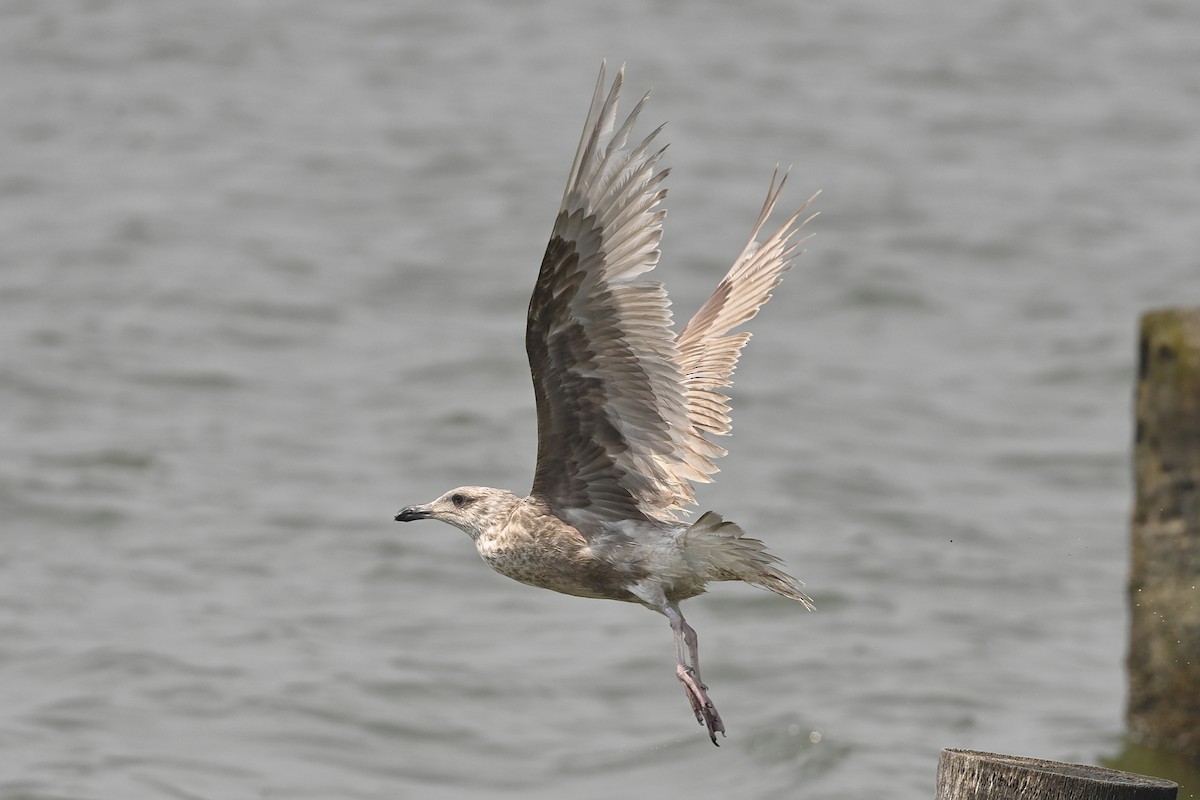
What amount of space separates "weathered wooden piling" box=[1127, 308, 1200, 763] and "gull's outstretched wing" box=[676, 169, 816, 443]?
240 centimetres

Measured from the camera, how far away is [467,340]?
704 inches

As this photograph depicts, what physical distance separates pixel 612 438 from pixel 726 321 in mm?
1523

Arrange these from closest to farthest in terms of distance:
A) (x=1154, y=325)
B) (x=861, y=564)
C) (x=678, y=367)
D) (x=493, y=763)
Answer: (x=678, y=367), (x=1154, y=325), (x=493, y=763), (x=861, y=564)

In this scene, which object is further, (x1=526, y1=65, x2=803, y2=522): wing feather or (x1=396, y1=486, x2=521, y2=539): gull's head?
(x1=396, y1=486, x2=521, y2=539): gull's head

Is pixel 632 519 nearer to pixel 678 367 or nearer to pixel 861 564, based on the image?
pixel 678 367

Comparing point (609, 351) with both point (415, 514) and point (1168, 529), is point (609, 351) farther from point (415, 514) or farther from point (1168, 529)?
point (1168, 529)

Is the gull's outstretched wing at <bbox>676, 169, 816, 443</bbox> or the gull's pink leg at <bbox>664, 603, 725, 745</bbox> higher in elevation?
the gull's outstretched wing at <bbox>676, 169, 816, 443</bbox>

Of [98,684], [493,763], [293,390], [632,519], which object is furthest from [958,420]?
[632,519]

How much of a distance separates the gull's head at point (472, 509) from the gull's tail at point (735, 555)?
30.7 inches

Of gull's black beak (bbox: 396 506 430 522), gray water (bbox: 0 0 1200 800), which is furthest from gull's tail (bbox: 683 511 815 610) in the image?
gray water (bbox: 0 0 1200 800)

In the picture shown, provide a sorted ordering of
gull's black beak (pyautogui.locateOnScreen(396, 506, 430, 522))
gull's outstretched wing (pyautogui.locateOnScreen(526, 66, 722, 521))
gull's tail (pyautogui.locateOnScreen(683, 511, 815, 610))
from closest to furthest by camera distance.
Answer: gull's outstretched wing (pyautogui.locateOnScreen(526, 66, 722, 521))
gull's tail (pyautogui.locateOnScreen(683, 511, 815, 610))
gull's black beak (pyautogui.locateOnScreen(396, 506, 430, 522))

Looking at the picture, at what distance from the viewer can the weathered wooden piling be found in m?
9.07

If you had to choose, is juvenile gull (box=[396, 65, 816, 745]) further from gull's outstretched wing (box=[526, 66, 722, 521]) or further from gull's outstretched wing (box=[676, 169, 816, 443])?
gull's outstretched wing (box=[676, 169, 816, 443])

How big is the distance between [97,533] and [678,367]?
923 cm
